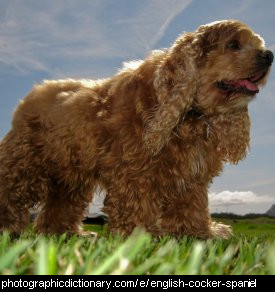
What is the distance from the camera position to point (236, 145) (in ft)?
18.9

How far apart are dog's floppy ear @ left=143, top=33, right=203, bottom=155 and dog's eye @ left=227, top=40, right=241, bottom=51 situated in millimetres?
315

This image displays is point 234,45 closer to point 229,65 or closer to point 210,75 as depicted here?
point 229,65

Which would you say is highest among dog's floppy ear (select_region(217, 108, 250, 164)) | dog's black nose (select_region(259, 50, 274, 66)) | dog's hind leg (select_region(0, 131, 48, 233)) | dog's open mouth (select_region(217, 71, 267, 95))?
dog's black nose (select_region(259, 50, 274, 66))

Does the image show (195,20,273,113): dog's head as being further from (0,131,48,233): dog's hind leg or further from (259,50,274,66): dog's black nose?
(0,131,48,233): dog's hind leg

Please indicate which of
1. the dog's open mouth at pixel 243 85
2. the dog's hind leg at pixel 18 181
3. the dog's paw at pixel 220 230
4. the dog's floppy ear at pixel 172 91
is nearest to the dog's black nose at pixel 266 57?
the dog's open mouth at pixel 243 85

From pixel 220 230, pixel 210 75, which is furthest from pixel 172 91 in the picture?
pixel 220 230

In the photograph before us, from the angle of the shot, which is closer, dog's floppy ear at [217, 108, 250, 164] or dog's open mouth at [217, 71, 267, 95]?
dog's open mouth at [217, 71, 267, 95]

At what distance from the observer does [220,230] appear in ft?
19.4

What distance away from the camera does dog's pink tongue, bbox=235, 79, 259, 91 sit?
16.3 feet

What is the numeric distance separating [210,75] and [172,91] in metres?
0.43

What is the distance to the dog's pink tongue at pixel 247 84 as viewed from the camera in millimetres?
4957

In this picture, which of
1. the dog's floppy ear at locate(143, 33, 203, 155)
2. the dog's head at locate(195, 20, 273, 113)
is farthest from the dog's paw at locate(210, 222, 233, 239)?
the dog's head at locate(195, 20, 273, 113)

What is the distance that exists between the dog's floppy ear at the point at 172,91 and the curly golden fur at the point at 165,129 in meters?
0.01
